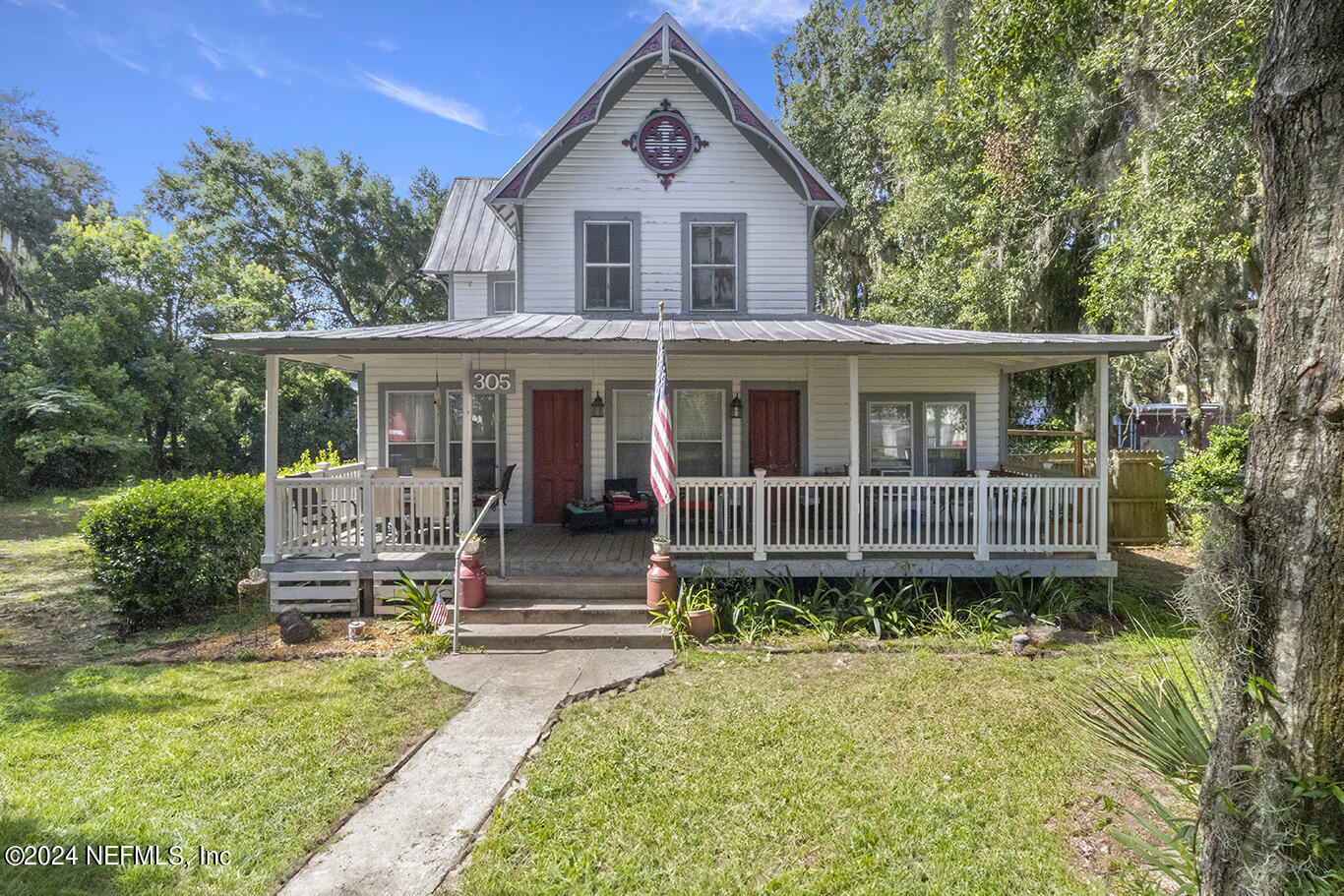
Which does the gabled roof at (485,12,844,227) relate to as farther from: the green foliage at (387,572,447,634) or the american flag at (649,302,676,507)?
the green foliage at (387,572,447,634)

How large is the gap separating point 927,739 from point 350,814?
151 inches

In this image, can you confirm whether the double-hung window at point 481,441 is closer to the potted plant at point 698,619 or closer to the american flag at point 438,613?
the american flag at point 438,613

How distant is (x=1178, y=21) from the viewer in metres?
→ 8.03

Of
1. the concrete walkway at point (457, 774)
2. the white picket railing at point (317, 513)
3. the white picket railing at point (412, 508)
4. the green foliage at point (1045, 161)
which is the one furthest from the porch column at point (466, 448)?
the green foliage at point (1045, 161)

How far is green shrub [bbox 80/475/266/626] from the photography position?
7.21 m

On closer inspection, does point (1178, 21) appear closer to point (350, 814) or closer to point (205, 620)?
point (350, 814)

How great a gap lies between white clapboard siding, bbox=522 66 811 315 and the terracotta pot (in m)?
5.34

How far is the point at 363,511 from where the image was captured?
7723mm

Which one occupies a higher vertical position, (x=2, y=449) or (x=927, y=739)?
(x=2, y=449)

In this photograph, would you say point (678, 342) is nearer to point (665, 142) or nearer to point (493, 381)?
point (493, 381)

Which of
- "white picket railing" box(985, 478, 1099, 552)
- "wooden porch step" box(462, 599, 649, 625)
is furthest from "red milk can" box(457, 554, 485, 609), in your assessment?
"white picket railing" box(985, 478, 1099, 552)

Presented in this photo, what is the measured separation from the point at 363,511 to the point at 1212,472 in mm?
13365

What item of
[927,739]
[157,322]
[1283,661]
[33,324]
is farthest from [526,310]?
[33,324]

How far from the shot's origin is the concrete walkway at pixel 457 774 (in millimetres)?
3166
